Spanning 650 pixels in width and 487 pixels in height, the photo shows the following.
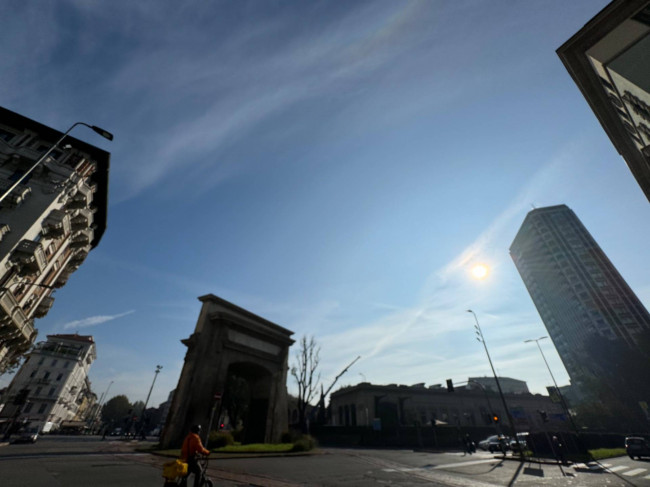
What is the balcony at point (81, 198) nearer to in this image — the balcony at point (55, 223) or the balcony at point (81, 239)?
the balcony at point (55, 223)

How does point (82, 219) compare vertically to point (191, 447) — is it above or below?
above

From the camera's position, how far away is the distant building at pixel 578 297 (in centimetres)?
5835

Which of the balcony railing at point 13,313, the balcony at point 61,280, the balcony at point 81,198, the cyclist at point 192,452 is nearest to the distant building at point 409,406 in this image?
the balcony at point 61,280

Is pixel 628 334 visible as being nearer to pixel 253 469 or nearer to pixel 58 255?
pixel 253 469

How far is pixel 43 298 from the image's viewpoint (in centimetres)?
2323

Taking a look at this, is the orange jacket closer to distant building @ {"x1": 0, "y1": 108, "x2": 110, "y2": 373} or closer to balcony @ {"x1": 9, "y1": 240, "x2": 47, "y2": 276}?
distant building @ {"x1": 0, "y1": 108, "x2": 110, "y2": 373}

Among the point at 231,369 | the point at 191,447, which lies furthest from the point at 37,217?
the point at 191,447

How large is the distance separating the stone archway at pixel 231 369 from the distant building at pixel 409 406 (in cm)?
2576

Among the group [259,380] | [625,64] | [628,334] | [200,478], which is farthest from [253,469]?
[628,334]

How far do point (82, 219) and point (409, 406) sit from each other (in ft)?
181

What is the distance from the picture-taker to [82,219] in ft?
76.2

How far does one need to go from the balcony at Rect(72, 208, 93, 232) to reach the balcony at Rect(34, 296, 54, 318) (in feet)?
21.2

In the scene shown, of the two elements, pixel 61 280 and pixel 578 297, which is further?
pixel 578 297

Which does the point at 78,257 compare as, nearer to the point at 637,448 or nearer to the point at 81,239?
the point at 81,239
